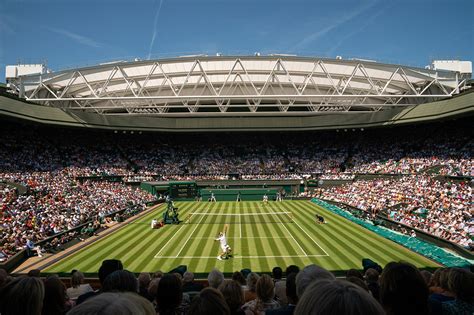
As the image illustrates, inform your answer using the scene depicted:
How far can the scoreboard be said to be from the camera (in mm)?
45344

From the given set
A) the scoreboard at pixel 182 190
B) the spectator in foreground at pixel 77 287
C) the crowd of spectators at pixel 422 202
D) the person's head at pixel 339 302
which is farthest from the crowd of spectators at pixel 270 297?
the scoreboard at pixel 182 190

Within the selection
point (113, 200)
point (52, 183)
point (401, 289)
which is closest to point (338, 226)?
point (113, 200)

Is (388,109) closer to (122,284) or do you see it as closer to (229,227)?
(229,227)

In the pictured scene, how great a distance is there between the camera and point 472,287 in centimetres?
378

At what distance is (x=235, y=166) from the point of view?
2154 inches

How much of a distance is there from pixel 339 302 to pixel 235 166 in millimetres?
53144

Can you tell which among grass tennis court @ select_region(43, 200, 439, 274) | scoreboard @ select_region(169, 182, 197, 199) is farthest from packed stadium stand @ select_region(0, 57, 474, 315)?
scoreboard @ select_region(169, 182, 197, 199)

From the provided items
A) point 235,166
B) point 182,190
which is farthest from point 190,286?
point 235,166

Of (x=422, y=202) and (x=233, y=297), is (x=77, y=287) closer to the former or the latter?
(x=233, y=297)

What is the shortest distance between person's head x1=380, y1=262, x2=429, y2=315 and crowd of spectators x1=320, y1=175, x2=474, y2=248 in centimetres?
1941

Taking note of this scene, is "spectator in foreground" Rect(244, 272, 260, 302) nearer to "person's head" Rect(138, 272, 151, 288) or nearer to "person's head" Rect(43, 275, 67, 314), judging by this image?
"person's head" Rect(138, 272, 151, 288)

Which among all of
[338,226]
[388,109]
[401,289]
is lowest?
[338,226]

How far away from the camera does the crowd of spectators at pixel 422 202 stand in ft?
69.8

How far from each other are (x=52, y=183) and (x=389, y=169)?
42.8 m
